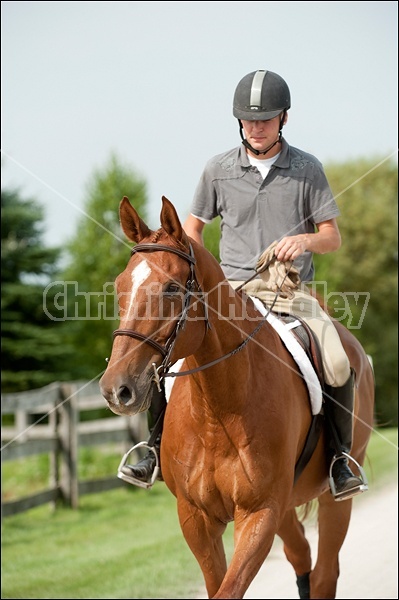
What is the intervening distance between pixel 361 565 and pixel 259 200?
468cm

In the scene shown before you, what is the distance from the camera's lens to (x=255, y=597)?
731 cm

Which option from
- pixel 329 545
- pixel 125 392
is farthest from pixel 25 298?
pixel 125 392

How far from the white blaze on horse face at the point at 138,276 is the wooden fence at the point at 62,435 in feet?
21.2

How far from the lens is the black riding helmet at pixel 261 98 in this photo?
5.06 meters

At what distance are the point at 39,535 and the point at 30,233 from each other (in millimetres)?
15139

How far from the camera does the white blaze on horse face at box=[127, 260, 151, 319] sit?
12.2ft

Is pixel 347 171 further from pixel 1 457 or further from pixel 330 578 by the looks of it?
pixel 330 578

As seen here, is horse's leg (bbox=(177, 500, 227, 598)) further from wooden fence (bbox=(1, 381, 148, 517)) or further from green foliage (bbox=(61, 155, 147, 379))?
green foliage (bbox=(61, 155, 147, 379))

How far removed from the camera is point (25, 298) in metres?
23.7

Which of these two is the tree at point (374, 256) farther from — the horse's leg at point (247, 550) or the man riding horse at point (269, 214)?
the horse's leg at point (247, 550)

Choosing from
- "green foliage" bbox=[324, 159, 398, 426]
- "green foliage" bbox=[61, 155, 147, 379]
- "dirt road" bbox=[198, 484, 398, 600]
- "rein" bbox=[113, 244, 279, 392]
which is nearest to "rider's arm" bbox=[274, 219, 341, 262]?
"rein" bbox=[113, 244, 279, 392]

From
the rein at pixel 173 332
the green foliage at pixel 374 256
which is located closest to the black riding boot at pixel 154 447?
the rein at pixel 173 332

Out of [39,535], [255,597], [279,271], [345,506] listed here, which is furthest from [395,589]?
[39,535]

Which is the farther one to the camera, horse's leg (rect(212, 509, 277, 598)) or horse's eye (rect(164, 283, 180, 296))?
horse's leg (rect(212, 509, 277, 598))
